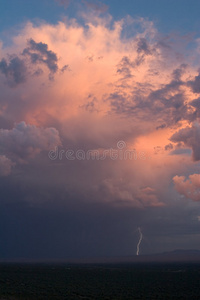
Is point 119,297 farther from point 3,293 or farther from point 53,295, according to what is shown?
point 3,293

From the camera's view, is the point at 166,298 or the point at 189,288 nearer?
the point at 166,298

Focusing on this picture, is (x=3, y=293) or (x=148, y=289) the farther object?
(x=148, y=289)

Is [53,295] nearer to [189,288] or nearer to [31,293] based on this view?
[31,293]

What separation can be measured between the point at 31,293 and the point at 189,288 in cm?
3012

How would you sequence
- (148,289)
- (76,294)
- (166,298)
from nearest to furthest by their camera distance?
1. (166,298)
2. (76,294)
3. (148,289)

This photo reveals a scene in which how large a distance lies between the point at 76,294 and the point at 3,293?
11.9m

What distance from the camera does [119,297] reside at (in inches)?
1925

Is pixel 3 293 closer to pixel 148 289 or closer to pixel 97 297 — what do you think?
pixel 97 297

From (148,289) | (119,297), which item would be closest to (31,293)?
(119,297)

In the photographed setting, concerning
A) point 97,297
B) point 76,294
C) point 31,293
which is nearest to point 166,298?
point 97,297

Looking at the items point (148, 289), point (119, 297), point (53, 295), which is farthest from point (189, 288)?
point (53, 295)

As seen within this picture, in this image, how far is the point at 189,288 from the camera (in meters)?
59.6

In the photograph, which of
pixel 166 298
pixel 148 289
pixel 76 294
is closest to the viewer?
pixel 166 298

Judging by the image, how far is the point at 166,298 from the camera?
48.5m
